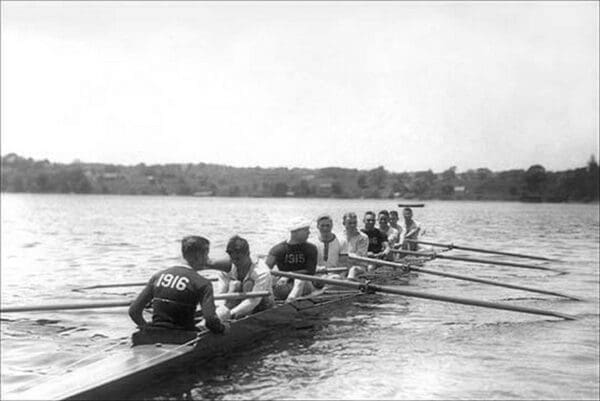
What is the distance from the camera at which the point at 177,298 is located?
325 inches

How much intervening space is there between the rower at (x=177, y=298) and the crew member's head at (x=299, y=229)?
154 inches

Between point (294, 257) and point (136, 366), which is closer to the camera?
point (136, 366)

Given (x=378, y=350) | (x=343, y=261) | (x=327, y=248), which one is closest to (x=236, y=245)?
(x=378, y=350)

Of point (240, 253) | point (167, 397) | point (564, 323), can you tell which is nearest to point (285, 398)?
point (167, 397)

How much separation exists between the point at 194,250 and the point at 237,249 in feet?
6.12

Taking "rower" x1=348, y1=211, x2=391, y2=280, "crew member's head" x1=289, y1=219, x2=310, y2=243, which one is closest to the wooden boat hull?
"crew member's head" x1=289, y1=219, x2=310, y2=243

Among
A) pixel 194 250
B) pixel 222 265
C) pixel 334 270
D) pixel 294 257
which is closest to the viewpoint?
pixel 194 250

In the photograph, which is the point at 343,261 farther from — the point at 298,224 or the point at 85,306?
the point at 85,306

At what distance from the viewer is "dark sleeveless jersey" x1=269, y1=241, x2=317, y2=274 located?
12.4 metres

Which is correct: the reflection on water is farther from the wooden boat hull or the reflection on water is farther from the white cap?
the white cap

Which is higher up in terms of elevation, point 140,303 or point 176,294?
point 176,294

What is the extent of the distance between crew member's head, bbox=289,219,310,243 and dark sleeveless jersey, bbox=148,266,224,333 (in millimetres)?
3946

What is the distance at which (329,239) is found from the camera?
1486cm

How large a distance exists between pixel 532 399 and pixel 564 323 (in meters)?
5.83
